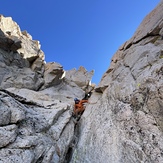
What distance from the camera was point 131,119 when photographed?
11.9 m

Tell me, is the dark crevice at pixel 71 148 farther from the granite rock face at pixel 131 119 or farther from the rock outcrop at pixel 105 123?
the granite rock face at pixel 131 119

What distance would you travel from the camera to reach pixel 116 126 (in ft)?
41.8

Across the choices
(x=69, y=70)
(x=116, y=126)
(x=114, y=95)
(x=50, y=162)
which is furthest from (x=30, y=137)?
(x=69, y=70)

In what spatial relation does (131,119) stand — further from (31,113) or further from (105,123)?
(31,113)

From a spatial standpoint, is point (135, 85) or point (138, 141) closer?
point (138, 141)

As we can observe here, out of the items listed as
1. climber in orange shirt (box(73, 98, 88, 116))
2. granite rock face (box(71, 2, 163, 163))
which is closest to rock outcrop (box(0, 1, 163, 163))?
granite rock face (box(71, 2, 163, 163))

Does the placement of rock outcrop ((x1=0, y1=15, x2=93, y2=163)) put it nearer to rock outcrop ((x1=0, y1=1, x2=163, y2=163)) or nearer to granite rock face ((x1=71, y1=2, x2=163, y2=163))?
rock outcrop ((x1=0, y1=1, x2=163, y2=163))

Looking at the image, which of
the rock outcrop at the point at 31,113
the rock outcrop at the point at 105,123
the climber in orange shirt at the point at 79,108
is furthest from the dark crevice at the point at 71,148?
the climber in orange shirt at the point at 79,108

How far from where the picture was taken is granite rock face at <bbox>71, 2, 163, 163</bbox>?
32.9 ft

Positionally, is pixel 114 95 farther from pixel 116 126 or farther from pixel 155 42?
pixel 155 42

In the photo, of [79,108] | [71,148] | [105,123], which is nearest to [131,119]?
[105,123]

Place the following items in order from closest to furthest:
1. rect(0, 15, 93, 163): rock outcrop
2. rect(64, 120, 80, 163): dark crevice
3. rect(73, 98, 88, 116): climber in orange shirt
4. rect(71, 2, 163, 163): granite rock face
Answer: rect(0, 15, 93, 163): rock outcrop → rect(71, 2, 163, 163): granite rock face → rect(64, 120, 80, 163): dark crevice → rect(73, 98, 88, 116): climber in orange shirt

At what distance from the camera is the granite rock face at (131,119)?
394 inches

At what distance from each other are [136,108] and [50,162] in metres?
6.97
